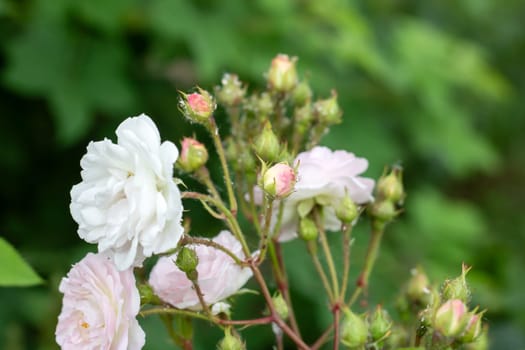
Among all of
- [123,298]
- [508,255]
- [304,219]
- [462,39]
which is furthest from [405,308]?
[462,39]

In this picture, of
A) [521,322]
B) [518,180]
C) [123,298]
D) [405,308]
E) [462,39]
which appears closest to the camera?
[123,298]

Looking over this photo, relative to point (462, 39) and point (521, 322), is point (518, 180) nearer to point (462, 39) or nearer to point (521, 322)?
point (462, 39)

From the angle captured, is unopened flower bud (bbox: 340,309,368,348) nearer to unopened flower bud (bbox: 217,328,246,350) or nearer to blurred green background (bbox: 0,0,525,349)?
unopened flower bud (bbox: 217,328,246,350)

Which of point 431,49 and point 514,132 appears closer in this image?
point 431,49

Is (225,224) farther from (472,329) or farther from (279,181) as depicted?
(472,329)

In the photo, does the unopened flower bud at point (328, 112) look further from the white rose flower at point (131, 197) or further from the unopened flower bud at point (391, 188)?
the white rose flower at point (131, 197)

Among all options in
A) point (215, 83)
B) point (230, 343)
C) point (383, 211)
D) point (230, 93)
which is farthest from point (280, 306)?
point (215, 83)

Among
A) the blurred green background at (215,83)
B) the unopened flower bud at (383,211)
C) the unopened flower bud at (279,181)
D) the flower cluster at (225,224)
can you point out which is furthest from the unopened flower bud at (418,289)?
the blurred green background at (215,83)
